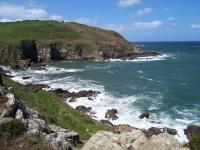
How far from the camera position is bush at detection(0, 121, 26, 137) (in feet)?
55.0

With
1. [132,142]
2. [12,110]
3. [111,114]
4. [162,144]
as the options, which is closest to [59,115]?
[12,110]

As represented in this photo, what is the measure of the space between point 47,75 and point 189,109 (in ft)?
148

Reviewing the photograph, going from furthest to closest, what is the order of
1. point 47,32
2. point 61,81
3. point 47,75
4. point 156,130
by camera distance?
point 47,32
point 47,75
point 61,81
point 156,130

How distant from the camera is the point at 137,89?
71.4 metres

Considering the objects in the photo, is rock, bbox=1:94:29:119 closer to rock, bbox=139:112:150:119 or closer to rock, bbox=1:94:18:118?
rock, bbox=1:94:18:118

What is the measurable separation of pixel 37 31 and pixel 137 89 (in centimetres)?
8348

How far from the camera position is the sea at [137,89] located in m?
51.0

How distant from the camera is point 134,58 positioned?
138m

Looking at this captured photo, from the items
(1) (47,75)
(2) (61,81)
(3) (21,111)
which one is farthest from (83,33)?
(3) (21,111)

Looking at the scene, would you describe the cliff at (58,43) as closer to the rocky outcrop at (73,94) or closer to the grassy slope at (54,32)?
the grassy slope at (54,32)

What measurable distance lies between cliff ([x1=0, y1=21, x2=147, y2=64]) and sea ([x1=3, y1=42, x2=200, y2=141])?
11.8 metres

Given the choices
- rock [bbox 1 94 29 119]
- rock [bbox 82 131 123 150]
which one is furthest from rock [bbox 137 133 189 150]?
rock [bbox 1 94 29 119]

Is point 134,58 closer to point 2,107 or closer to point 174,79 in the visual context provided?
point 174,79

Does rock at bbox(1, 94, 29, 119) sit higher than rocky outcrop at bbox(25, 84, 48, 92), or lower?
higher
